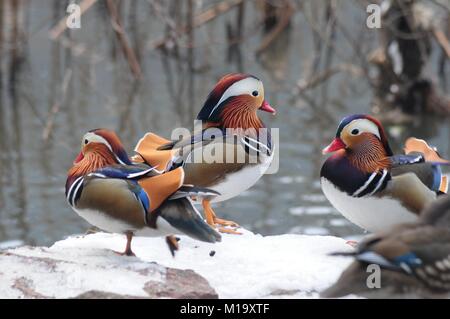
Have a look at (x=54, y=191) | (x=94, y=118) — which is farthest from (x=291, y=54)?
(x=54, y=191)

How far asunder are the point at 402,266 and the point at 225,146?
982 millimetres

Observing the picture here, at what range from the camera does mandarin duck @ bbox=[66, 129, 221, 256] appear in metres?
3.15

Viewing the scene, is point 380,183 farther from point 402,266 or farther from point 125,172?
point 125,172

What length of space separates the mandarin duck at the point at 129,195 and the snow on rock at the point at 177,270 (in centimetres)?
14

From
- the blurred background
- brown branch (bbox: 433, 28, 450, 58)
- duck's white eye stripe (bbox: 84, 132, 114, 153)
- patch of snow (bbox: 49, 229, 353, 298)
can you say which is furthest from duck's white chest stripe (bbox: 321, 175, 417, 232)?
brown branch (bbox: 433, 28, 450, 58)

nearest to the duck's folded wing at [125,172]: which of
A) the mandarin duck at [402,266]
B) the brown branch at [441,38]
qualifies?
the mandarin duck at [402,266]

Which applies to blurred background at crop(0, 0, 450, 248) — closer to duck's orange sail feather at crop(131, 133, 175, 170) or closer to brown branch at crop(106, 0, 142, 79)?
brown branch at crop(106, 0, 142, 79)

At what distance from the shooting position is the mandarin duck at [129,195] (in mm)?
3150

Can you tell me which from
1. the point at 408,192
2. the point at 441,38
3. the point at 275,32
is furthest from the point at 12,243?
the point at 275,32

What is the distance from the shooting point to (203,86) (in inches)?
470

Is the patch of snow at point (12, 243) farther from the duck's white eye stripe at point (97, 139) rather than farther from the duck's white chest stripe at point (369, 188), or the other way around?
the duck's white chest stripe at point (369, 188)
